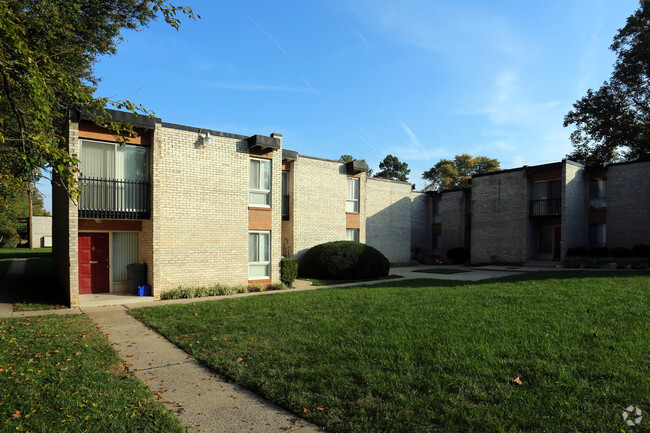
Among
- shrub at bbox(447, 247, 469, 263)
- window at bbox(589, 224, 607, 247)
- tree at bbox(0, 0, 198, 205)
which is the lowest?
shrub at bbox(447, 247, 469, 263)

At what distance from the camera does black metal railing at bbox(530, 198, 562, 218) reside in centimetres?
2380

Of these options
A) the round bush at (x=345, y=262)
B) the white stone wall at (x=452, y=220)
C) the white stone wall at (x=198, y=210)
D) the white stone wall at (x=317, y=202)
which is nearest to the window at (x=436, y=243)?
the white stone wall at (x=452, y=220)

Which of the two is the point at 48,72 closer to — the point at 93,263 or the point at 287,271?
the point at 93,263

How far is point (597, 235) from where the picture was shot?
2427 centimetres

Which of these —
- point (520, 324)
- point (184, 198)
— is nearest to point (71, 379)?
point (520, 324)

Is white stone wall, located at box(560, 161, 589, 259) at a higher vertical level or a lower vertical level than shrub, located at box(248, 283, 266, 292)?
higher

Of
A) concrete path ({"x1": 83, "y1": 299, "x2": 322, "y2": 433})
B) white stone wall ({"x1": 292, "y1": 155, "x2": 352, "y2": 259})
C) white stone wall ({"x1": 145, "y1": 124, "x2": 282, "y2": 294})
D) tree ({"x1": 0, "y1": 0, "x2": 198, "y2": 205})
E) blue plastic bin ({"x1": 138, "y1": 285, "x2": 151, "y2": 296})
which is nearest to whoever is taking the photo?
concrete path ({"x1": 83, "y1": 299, "x2": 322, "y2": 433})

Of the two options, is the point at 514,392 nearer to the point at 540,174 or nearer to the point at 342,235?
the point at 342,235

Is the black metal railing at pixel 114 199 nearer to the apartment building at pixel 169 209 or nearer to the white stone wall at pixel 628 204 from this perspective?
the apartment building at pixel 169 209

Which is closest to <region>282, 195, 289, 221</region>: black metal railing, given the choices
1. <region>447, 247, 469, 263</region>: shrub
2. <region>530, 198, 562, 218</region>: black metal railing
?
<region>447, 247, 469, 263</region>: shrub

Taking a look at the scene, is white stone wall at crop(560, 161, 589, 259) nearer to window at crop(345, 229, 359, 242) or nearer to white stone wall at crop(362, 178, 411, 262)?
white stone wall at crop(362, 178, 411, 262)

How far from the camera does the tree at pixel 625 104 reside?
29.5 metres

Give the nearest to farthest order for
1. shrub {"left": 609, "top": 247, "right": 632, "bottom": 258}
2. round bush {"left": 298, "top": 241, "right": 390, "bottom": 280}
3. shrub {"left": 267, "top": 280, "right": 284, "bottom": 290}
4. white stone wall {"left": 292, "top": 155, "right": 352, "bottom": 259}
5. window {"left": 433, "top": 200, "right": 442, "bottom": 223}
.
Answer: shrub {"left": 267, "top": 280, "right": 284, "bottom": 290} < round bush {"left": 298, "top": 241, "right": 390, "bottom": 280} < shrub {"left": 609, "top": 247, "right": 632, "bottom": 258} < white stone wall {"left": 292, "top": 155, "right": 352, "bottom": 259} < window {"left": 433, "top": 200, "right": 442, "bottom": 223}

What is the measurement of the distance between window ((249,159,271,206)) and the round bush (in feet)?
15.5
